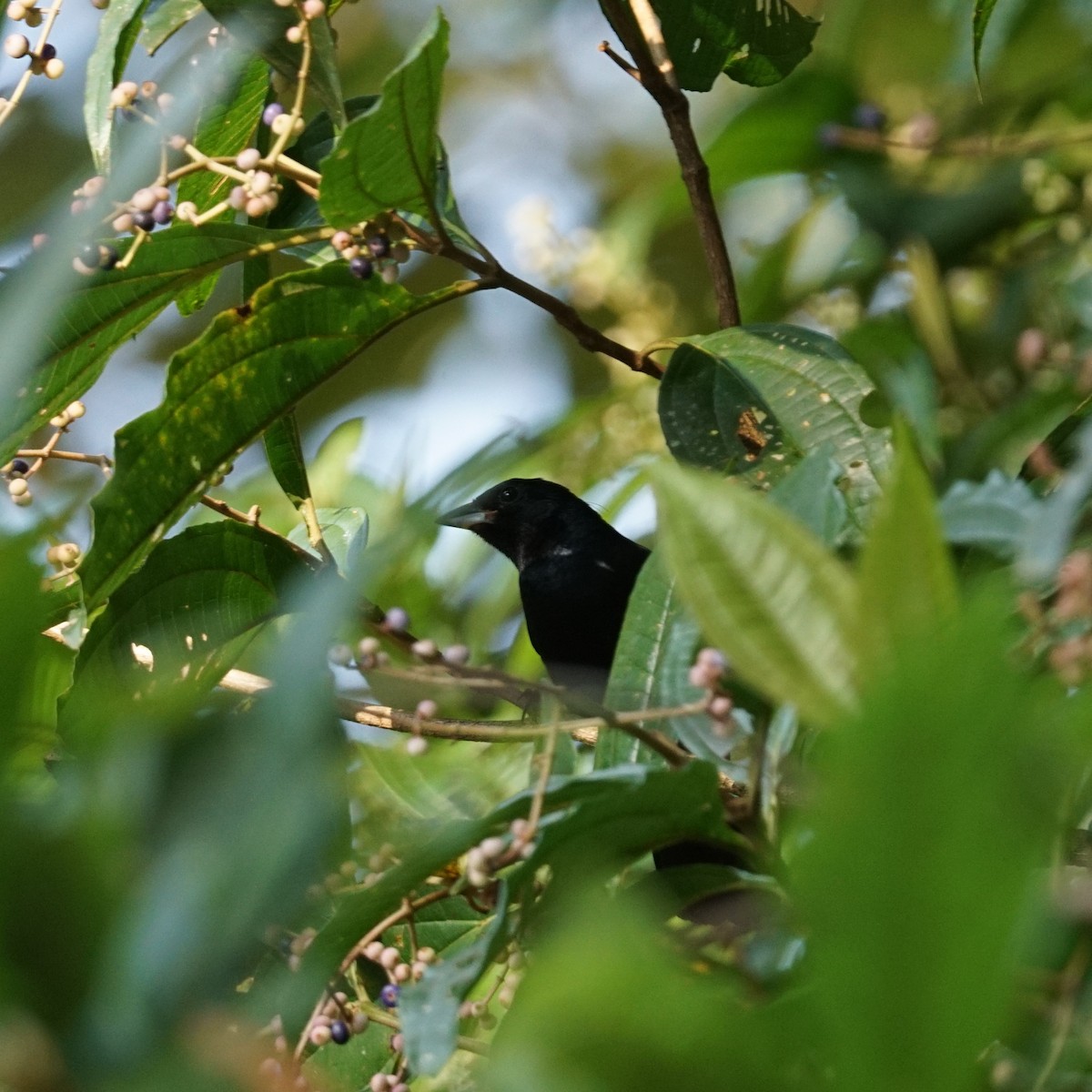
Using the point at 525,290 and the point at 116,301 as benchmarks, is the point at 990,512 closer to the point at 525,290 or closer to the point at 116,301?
the point at 525,290

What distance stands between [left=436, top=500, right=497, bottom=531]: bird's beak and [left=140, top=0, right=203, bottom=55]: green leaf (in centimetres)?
157

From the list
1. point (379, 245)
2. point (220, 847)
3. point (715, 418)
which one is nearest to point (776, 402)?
point (715, 418)

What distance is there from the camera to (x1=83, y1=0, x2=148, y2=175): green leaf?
1.58m

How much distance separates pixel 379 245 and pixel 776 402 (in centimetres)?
48

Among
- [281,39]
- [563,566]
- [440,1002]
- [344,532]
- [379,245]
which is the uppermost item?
[281,39]

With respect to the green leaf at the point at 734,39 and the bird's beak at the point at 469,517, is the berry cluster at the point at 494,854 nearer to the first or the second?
the green leaf at the point at 734,39

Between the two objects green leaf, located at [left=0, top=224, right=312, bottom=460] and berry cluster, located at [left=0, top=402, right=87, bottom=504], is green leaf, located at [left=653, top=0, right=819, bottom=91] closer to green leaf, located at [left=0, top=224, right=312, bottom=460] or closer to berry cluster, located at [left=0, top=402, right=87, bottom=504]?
green leaf, located at [left=0, top=224, right=312, bottom=460]

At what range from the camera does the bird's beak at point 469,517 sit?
338 centimetres

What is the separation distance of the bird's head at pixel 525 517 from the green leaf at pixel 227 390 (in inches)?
59.0

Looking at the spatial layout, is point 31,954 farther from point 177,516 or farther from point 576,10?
point 576,10

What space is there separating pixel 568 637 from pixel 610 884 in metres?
1.63

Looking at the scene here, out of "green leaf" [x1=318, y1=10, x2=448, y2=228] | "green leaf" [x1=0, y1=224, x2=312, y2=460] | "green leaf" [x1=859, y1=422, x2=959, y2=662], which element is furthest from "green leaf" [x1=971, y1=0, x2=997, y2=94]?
"green leaf" [x1=859, y1=422, x2=959, y2=662]

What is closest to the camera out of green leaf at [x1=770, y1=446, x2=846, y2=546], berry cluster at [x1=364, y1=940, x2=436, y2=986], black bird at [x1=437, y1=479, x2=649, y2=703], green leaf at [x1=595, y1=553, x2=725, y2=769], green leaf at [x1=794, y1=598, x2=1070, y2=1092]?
green leaf at [x1=794, y1=598, x2=1070, y2=1092]

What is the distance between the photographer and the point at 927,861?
574 millimetres
